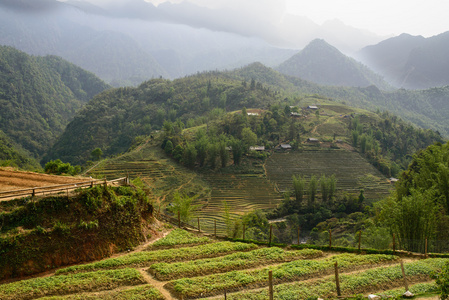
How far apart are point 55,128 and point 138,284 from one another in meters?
135

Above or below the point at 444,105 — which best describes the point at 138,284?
below

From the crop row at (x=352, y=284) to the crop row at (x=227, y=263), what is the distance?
115 inches

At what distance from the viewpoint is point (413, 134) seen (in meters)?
95.4

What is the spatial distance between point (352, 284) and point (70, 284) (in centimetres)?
1370

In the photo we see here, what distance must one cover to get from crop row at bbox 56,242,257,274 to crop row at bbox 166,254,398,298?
10.2ft

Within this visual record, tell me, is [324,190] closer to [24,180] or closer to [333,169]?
[333,169]

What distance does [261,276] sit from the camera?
15727 mm

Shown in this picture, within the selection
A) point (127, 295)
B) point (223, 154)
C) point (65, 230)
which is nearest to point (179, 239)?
point (65, 230)

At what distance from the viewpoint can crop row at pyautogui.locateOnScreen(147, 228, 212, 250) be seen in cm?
2041

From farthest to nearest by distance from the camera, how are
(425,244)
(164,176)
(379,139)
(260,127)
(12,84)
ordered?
1. (12,84)
2. (379,139)
3. (260,127)
4. (164,176)
5. (425,244)

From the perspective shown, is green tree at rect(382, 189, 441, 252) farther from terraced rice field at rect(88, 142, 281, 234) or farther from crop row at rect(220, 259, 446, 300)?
terraced rice field at rect(88, 142, 281, 234)

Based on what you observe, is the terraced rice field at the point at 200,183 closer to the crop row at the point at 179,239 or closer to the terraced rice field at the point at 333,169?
the terraced rice field at the point at 333,169

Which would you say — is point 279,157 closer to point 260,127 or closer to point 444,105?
point 260,127

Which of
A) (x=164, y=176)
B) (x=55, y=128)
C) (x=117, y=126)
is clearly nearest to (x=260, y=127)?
(x=164, y=176)
